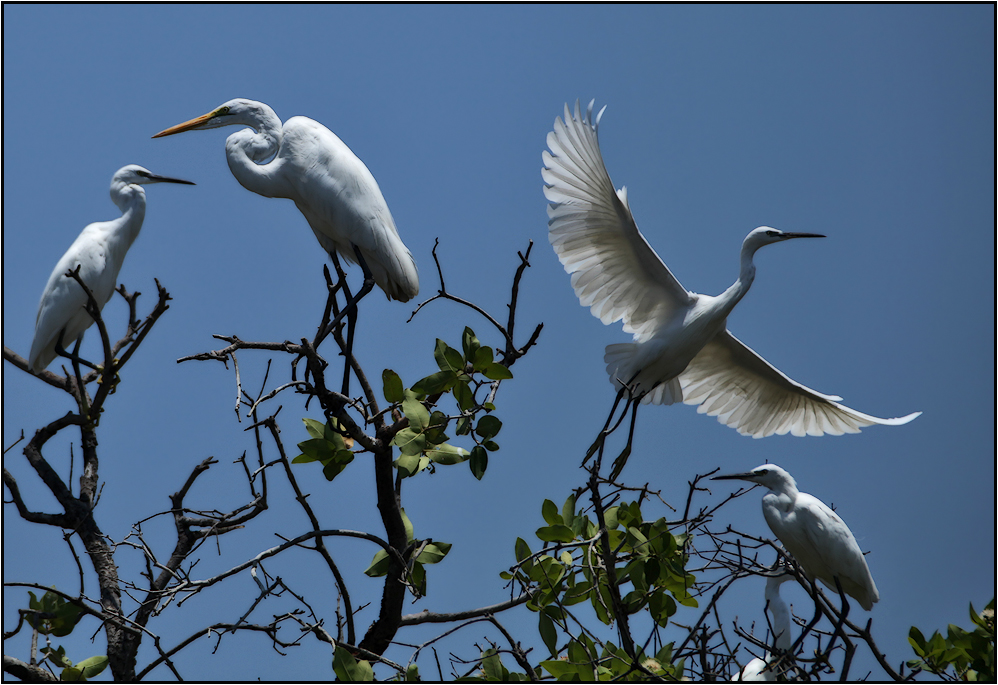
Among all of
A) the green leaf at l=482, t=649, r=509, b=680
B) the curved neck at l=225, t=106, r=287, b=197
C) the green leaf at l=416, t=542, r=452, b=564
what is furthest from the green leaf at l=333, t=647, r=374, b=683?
the curved neck at l=225, t=106, r=287, b=197

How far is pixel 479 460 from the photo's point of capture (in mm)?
2684

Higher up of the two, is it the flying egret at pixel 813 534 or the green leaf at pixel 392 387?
the green leaf at pixel 392 387

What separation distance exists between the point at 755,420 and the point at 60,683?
9.57 ft

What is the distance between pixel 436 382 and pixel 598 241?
3.70 feet

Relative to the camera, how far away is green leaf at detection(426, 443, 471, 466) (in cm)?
266

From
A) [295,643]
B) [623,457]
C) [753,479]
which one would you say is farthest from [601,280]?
[295,643]

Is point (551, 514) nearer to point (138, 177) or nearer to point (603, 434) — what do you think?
point (603, 434)

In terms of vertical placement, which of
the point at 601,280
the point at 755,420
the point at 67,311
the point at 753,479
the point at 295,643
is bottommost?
the point at 295,643

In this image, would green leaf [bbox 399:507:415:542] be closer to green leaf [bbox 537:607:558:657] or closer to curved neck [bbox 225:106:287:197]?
green leaf [bbox 537:607:558:657]

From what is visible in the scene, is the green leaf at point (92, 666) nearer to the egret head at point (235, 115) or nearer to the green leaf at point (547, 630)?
the green leaf at point (547, 630)

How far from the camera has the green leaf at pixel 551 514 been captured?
2590 millimetres

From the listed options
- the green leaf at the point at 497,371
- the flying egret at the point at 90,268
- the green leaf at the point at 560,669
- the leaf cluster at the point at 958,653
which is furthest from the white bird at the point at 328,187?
the leaf cluster at the point at 958,653

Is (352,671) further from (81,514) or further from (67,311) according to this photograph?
(67,311)

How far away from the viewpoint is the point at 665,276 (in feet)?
11.5
